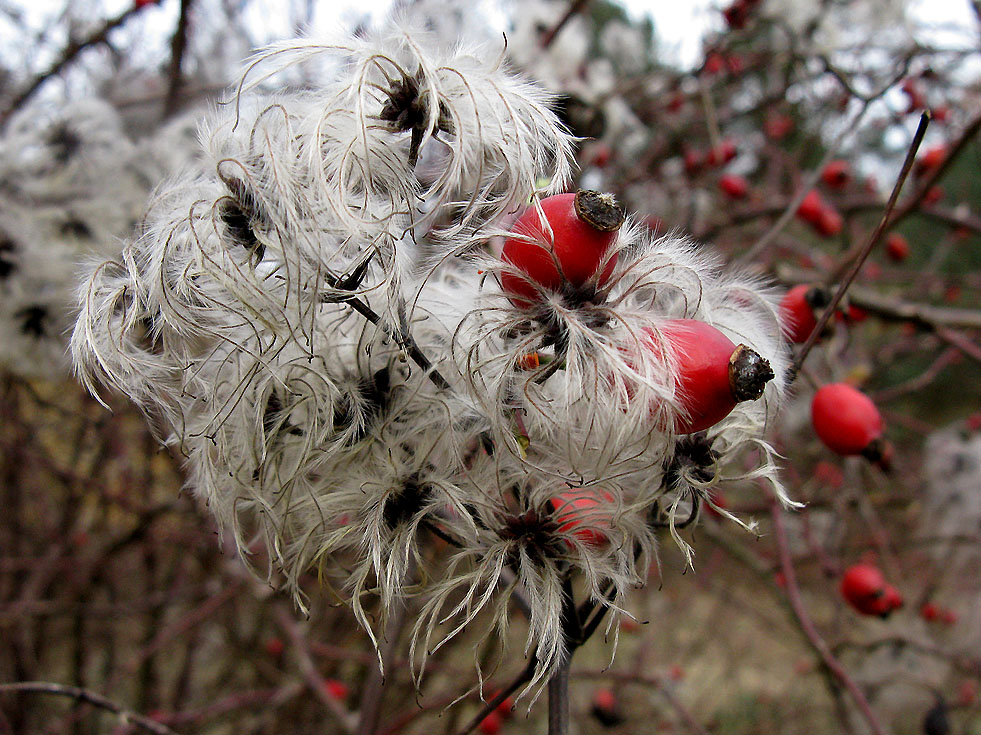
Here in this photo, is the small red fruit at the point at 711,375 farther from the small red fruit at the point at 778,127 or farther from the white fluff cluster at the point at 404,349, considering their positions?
the small red fruit at the point at 778,127

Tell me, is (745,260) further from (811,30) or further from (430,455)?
(811,30)

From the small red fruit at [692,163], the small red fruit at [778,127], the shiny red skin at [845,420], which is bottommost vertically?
the small red fruit at [778,127]

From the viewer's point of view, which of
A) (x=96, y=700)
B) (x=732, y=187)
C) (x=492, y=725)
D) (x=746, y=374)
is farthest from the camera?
(x=732, y=187)

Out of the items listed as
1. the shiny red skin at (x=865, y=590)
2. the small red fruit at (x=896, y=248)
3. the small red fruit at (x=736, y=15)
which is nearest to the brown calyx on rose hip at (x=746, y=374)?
the shiny red skin at (x=865, y=590)

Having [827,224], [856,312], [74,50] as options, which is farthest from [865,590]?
[74,50]

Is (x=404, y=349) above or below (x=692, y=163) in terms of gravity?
above

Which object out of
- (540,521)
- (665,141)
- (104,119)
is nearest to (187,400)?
(540,521)

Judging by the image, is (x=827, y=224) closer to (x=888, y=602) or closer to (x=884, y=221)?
(x=888, y=602)
